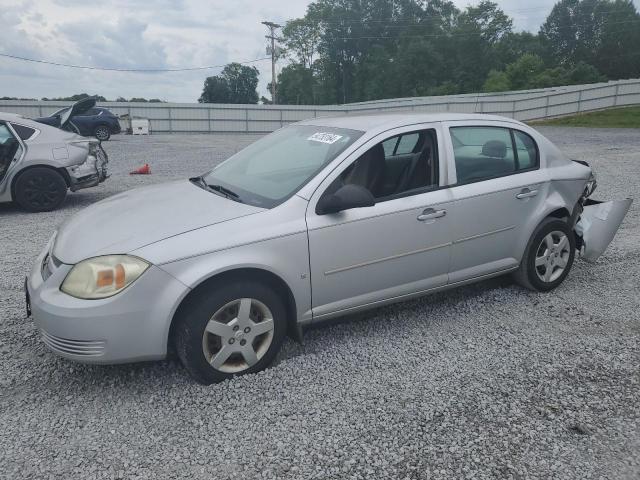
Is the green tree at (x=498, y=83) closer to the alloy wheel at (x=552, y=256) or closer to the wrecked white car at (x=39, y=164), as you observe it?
the wrecked white car at (x=39, y=164)

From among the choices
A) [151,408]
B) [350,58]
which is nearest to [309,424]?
[151,408]

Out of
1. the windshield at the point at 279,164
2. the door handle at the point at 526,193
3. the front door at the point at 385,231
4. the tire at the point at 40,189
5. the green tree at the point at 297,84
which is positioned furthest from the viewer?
the green tree at the point at 297,84

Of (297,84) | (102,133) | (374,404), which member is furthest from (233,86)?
(374,404)

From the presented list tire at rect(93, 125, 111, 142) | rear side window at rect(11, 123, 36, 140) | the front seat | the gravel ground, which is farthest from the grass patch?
the front seat

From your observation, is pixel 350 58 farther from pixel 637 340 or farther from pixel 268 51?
pixel 637 340

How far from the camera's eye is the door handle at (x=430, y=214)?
12.8ft

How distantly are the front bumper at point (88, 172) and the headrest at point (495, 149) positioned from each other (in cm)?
637

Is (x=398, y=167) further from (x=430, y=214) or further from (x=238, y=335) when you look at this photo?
(x=238, y=335)

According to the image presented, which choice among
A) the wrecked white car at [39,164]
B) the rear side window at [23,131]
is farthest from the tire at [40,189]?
the rear side window at [23,131]

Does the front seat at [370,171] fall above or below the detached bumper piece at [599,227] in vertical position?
above

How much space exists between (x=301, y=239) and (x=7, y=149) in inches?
250

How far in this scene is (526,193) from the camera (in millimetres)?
4480

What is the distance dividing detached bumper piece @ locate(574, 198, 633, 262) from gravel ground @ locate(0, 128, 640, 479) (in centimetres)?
64

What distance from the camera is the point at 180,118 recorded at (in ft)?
109
